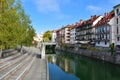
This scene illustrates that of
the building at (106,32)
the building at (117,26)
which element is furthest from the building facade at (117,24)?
the building at (106,32)

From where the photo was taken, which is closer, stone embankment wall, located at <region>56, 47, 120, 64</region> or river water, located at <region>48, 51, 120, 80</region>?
river water, located at <region>48, 51, 120, 80</region>

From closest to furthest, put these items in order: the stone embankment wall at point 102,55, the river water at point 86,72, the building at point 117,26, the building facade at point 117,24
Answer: the river water at point 86,72
the stone embankment wall at point 102,55
the building facade at point 117,24
the building at point 117,26

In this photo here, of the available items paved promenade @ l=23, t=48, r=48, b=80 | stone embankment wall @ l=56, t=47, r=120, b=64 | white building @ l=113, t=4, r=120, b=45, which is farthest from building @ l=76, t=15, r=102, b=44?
paved promenade @ l=23, t=48, r=48, b=80

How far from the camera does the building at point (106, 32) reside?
64.5 metres

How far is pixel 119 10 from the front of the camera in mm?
59875

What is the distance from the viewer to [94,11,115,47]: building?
6450 centimetres

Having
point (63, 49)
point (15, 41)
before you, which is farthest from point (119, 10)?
point (63, 49)

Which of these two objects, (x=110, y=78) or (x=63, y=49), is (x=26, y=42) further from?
(x=63, y=49)

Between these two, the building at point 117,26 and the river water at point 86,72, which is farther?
the building at point 117,26

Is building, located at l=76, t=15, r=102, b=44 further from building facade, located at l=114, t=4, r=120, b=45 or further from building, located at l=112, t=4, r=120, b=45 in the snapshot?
building facade, located at l=114, t=4, r=120, b=45

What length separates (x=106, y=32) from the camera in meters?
67.9

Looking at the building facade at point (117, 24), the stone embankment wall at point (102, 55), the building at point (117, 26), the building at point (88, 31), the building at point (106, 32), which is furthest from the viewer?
the building at point (88, 31)

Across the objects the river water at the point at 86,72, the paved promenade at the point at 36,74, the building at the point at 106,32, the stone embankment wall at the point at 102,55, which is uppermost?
the building at the point at 106,32

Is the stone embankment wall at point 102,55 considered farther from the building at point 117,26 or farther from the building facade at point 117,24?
the building facade at point 117,24
